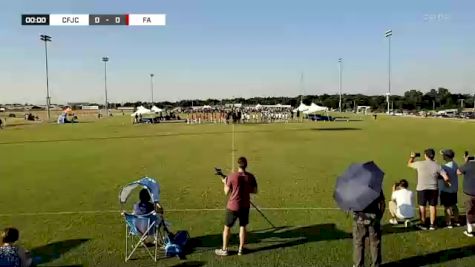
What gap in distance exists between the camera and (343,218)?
10.8m

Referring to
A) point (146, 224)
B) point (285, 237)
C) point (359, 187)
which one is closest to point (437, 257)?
point (359, 187)

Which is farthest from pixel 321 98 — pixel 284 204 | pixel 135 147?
pixel 284 204

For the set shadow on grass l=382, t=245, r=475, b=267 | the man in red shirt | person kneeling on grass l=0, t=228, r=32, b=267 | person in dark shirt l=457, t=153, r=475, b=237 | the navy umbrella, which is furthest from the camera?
person in dark shirt l=457, t=153, r=475, b=237

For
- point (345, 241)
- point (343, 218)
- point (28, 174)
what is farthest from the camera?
point (28, 174)

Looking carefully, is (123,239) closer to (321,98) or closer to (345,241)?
(345,241)

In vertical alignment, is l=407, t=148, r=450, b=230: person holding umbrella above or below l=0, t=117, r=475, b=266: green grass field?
above

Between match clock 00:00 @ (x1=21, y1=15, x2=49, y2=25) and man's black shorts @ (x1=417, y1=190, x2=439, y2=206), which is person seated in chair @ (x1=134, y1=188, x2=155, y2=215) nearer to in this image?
man's black shorts @ (x1=417, y1=190, x2=439, y2=206)

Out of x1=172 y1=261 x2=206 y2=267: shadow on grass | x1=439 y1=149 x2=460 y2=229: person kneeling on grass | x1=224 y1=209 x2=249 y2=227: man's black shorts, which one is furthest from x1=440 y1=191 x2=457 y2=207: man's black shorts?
x1=172 y1=261 x2=206 y2=267: shadow on grass

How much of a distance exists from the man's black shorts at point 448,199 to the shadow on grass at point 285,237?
31.8 inches

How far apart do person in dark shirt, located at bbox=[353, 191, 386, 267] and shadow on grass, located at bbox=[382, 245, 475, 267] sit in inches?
28.3

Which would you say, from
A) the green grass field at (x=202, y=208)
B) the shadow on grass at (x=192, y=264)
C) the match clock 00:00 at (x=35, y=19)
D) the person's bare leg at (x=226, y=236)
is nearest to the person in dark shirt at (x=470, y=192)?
the green grass field at (x=202, y=208)

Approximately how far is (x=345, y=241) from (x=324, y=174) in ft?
28.8

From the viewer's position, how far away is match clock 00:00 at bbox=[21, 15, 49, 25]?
92.2ft

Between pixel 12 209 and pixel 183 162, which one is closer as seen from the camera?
pixel 12 209
